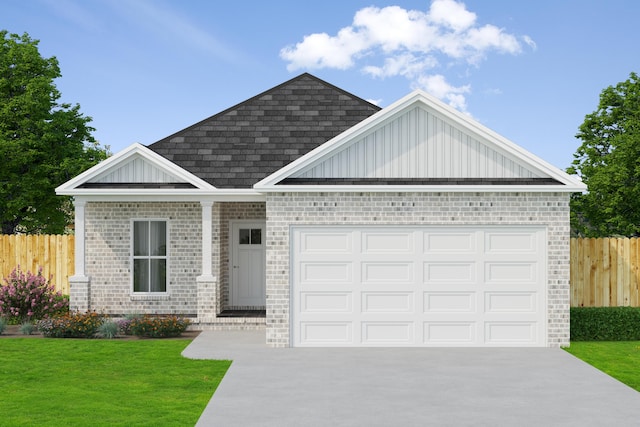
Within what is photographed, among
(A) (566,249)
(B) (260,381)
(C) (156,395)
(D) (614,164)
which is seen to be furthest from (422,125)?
(D) (614,164)

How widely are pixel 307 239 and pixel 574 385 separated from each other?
19.9 feet

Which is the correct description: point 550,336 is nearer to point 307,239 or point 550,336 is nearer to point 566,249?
point 566,249

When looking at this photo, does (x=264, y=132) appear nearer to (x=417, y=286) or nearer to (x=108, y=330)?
(x=108, y=330)

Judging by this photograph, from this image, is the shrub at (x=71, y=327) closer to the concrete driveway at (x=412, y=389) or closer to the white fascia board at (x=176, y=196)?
the white fascia board at (x=176, y=196)

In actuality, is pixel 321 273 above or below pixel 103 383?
above

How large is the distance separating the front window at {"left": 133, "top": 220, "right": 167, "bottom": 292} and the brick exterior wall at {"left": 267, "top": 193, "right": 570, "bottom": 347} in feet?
16.8

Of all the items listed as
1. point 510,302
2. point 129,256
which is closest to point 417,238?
point 510,302

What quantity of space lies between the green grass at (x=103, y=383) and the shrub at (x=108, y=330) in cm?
52

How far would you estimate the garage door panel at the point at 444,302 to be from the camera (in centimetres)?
1542

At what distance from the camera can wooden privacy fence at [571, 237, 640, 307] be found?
19.6 m

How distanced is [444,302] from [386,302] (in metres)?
1.21

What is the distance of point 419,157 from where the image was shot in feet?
50.9

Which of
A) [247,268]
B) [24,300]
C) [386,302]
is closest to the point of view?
[386,302]

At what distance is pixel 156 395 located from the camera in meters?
11.0
